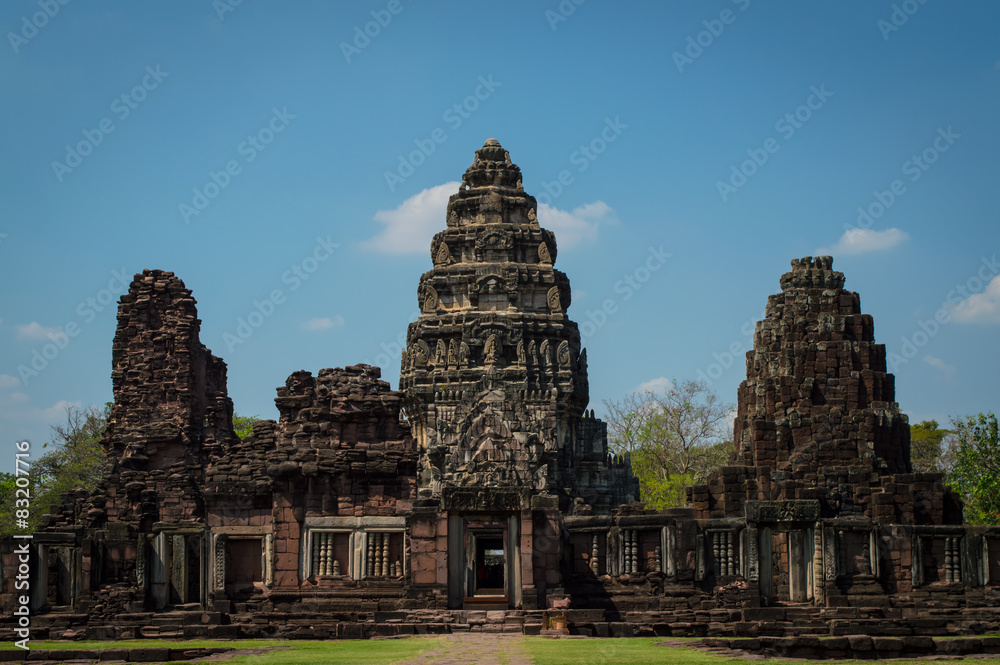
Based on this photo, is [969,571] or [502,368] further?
[502,368]

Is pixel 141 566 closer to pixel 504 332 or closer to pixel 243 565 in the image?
pixel 243 565

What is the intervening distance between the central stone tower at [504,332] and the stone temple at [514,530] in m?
14.2

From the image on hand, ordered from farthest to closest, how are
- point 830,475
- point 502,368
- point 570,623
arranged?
point 502,368, point 830,475, point 570,623

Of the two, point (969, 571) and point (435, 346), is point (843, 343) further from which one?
point (435, 346)

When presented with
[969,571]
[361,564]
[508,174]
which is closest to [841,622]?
[969,571]

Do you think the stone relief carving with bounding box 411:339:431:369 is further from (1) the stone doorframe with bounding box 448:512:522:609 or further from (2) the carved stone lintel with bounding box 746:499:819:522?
(2) the carved stone lintel with bounding box 746:499:819:522

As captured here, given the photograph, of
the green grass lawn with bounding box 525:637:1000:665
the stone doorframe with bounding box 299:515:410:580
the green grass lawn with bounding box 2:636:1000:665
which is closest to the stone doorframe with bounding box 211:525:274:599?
the stone doorframe with bounding box 299:515:410:580

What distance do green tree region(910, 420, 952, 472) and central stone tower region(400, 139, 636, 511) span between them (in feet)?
43.0

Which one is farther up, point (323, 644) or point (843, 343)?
point (843, 343)

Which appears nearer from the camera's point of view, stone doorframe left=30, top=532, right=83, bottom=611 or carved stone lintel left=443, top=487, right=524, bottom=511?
carved stone lintel left=443, top=487, right=524, bottom=511

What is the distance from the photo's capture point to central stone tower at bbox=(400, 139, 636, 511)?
5106 cm

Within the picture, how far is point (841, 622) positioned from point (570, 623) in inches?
190

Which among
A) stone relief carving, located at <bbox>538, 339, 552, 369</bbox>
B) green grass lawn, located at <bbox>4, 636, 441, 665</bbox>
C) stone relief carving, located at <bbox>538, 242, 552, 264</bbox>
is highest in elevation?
stone relief carving, located at <bbox>538, 242, 552, 264</bbox>

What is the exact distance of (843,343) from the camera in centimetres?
3269
